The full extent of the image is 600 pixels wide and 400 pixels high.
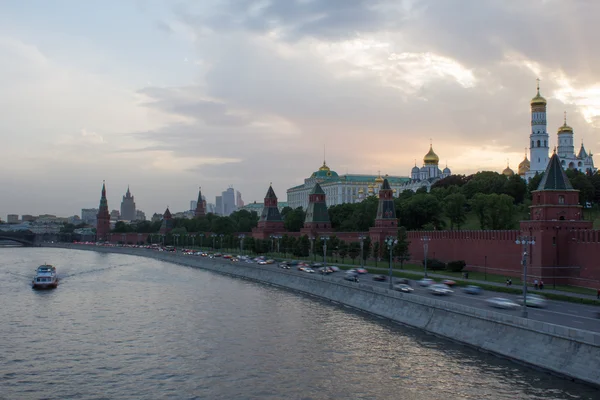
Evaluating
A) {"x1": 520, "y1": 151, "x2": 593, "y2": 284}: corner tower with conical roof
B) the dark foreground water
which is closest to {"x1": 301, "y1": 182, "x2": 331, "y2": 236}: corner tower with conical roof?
the dark foreground water

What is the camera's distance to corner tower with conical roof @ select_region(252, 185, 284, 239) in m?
106

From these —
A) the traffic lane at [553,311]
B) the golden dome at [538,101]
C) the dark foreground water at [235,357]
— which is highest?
the golden dome at [538,101]

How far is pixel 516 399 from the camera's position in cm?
2367

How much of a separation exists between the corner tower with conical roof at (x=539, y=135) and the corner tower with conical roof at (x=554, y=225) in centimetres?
7353

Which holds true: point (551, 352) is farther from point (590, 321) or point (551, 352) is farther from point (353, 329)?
point (353, 329)

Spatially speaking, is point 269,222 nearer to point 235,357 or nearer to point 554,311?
point 554,311

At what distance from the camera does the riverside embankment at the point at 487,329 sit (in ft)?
81.1

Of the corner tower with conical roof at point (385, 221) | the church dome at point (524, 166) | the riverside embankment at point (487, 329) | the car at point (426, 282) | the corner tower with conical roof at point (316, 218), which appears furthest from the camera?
the church dome at point (524, 166)

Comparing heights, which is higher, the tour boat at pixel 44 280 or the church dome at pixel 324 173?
the church dome at pixel 324 173

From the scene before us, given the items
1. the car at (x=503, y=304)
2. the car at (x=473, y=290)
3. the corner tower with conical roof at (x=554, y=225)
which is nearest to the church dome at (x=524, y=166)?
the corner tower with conical roof at (x=554, y=225)

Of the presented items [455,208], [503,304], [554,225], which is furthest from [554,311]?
[455,208]

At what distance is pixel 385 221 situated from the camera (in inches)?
2992

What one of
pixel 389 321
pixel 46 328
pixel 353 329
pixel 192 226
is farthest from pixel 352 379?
pixel 192 226

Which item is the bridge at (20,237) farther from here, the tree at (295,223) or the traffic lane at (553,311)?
the traffic lane at (553,311)
